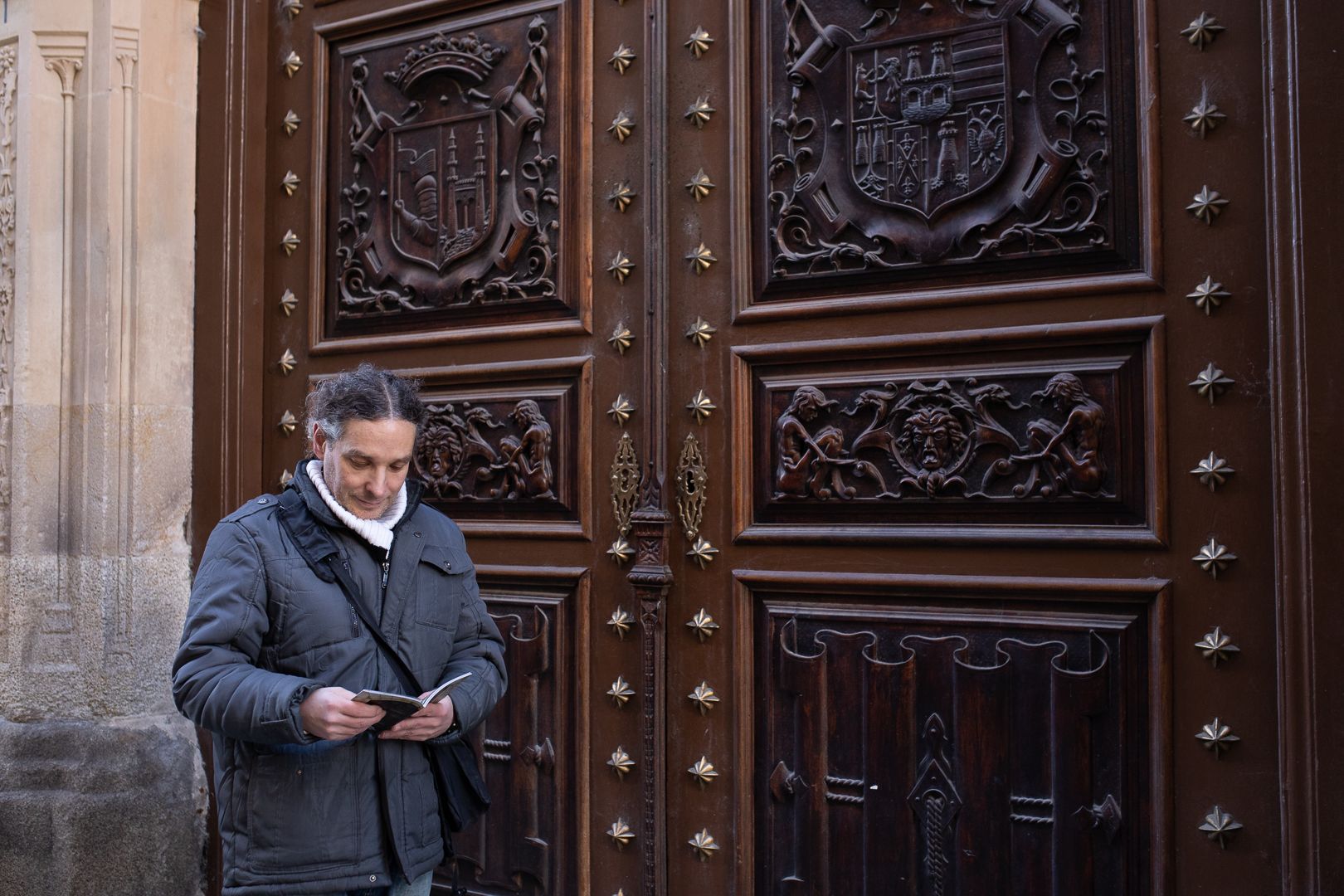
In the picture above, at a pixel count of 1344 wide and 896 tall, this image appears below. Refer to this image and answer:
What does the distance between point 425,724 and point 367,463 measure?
18.0 inches

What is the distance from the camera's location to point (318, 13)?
147 inches

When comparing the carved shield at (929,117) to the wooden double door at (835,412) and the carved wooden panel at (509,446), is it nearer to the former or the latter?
the wooden double door at (835,412)

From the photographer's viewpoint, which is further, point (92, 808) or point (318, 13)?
point (318, 13)

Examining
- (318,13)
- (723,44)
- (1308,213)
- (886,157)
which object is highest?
(318,13)

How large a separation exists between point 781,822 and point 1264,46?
201 centimetres

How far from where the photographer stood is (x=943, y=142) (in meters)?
2.71

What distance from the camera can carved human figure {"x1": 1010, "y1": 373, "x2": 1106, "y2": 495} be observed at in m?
2.49

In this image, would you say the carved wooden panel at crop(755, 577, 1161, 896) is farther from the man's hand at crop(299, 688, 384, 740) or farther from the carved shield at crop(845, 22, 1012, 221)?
the man's hand at crop(299, 688, 384, 740)

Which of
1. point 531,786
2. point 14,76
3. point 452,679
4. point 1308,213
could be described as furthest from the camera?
point 14,76

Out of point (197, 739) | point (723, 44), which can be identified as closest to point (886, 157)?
point (723, 44)

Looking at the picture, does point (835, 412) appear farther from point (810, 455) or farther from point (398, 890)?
point (398, 890)

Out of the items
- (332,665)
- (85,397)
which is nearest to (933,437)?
(332,665)

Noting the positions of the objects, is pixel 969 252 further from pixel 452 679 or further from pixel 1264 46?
pixel 452 679

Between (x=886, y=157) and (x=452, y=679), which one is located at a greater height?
(x=886, y=157)
